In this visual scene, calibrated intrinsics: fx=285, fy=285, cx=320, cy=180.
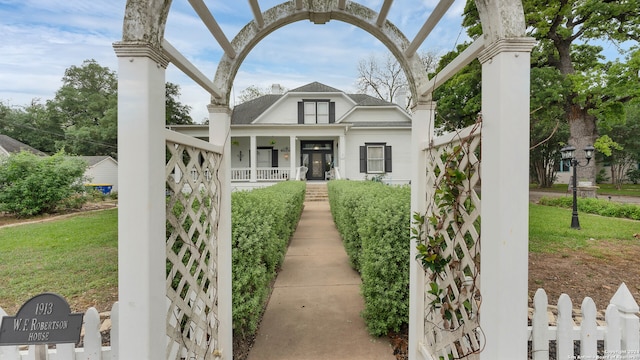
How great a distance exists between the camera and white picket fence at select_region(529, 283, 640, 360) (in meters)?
1.65


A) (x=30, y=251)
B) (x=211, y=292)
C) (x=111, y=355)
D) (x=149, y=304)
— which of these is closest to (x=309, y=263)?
(x=211, y=292)

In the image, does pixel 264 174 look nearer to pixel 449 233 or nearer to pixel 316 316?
pixel 316 316

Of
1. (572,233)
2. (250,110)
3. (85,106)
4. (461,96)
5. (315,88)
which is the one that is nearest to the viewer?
(572,233)

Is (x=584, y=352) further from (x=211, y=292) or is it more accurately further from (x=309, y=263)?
(x=309, y=263)

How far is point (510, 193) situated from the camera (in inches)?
45.8

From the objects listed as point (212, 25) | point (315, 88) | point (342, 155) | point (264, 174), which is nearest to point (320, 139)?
point (342, 155)

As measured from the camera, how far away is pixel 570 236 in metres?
6.75

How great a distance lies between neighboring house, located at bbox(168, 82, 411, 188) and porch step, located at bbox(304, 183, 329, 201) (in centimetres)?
114

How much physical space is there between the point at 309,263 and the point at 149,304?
13.0ft

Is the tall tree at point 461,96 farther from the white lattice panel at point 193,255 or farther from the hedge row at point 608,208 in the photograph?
the white lattice panel at point 193,255

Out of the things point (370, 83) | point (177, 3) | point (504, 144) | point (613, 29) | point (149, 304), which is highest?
point (370, 83)

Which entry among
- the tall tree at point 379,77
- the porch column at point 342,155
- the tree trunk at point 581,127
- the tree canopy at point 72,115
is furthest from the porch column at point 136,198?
the tree canopy at point 72,115

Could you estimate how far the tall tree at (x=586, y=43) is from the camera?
34.2 ft

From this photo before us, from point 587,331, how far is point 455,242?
3.44 feet
